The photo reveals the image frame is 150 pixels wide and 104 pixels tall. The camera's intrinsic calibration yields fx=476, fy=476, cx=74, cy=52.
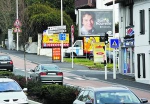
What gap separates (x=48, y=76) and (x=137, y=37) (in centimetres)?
904

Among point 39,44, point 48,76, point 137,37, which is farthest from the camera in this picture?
point 39,44

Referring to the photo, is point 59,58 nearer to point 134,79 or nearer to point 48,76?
point 134,79

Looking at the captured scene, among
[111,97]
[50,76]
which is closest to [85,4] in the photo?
[50,76]

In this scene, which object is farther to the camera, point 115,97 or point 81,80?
point 81,80

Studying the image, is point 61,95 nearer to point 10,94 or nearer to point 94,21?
point 10,94

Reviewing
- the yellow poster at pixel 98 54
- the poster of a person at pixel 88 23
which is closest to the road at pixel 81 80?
the yellow poster at pixel 98 54

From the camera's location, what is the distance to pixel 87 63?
53375mm

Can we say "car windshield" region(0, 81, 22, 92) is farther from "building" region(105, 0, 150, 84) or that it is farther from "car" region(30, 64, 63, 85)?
"building" region(105, 0, 150, 84)

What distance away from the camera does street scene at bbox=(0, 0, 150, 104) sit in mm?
19739

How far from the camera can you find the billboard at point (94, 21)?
162 feet

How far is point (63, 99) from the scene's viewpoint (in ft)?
65.8

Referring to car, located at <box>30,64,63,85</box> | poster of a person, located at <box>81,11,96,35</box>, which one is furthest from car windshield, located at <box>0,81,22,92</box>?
poster of a person, located at <box>81,11,96,35</box>

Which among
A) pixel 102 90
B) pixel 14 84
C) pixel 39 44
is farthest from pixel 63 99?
pixel 39 44

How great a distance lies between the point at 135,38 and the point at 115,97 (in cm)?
2450
